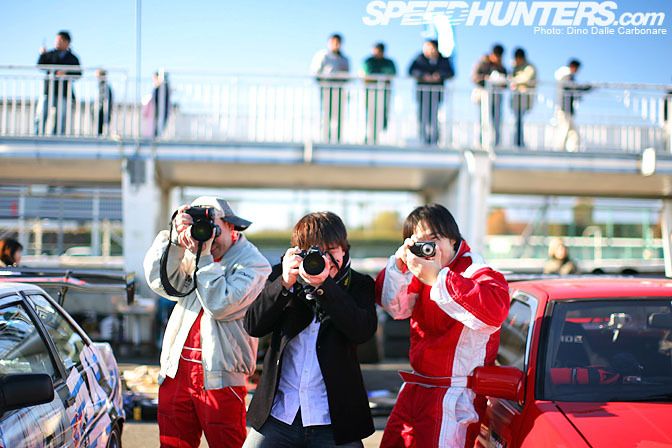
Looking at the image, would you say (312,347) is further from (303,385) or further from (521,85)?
(521,85)

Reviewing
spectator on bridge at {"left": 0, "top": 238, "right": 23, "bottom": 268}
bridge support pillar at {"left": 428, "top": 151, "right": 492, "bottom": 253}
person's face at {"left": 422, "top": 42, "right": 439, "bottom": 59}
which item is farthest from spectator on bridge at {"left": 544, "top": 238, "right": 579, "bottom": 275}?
spectator on bridge at {"left": 0, "top": 238, "right": 23, "bottom": 268}

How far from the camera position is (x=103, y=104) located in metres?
11.0

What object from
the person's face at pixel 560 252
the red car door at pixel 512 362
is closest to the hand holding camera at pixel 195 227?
the red car door at pixel 512 362

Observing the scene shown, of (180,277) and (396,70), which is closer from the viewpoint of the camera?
(180,277)

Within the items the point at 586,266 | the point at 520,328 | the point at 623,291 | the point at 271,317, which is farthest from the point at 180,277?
the point at 586,266

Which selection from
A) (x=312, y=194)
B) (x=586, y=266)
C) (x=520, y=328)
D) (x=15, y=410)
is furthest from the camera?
(x=586, y=266)

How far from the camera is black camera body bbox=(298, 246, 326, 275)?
2.56m

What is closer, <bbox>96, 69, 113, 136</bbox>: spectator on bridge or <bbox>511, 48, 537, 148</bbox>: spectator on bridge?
<bbox>96, 69, 113, 136</bbox>: spectator on bridge

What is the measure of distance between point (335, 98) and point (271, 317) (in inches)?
344

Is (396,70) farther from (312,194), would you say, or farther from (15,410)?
(15,410)

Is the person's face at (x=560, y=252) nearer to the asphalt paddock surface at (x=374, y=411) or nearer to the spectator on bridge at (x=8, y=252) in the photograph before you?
the asphalt paddock surface at (x=374, y=411)

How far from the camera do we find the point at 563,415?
9.07 feet

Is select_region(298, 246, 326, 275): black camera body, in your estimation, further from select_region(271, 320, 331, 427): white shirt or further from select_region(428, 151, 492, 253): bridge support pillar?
select_region(428, 151, 492, 253): bridge support pillar

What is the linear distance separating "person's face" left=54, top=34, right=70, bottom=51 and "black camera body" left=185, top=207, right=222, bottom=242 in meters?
9.01
